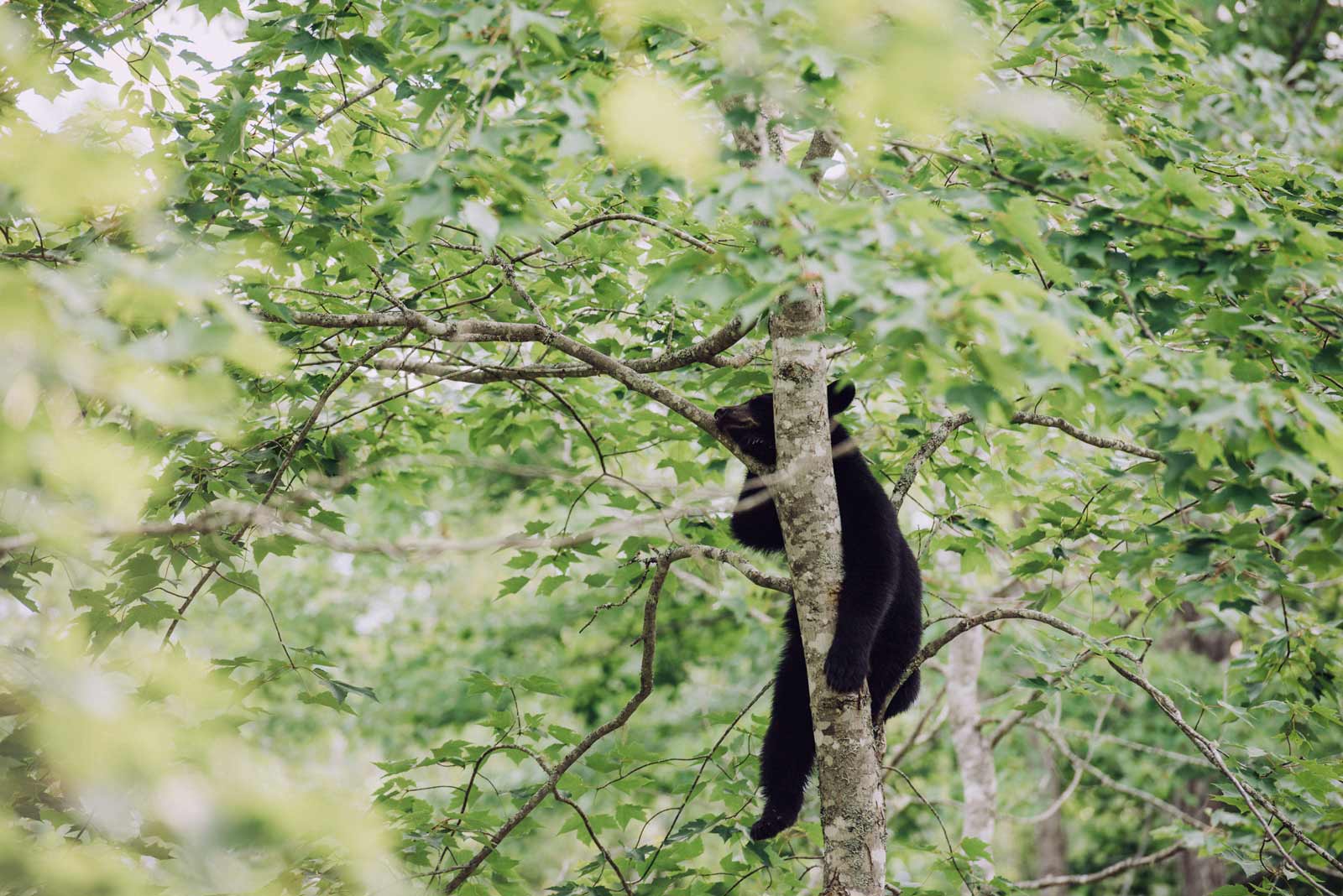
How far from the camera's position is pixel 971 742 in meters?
5.90

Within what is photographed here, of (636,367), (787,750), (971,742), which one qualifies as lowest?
(971,742)

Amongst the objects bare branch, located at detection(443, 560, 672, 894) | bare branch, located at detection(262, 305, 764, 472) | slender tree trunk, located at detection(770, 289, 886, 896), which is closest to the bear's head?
bare branch, located at detection(262, 305, 764, 472)

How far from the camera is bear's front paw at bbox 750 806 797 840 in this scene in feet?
11.9

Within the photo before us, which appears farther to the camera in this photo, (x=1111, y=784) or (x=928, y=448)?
(x=1111, y=784)

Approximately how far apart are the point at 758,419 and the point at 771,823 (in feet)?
5.11

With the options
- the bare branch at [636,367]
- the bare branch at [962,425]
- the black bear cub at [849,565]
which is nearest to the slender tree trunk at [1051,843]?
the black bear cub at [849,565]

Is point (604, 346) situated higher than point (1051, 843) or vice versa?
point (604, 346)

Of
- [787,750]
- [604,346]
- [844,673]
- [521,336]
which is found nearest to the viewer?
[844,673]

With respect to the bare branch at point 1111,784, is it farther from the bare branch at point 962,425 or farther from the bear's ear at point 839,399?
the bare branch at point 962,425

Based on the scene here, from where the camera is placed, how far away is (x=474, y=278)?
3.85 meters

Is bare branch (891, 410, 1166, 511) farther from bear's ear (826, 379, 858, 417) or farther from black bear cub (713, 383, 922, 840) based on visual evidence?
bear's ear (826, 379, 858, 417)

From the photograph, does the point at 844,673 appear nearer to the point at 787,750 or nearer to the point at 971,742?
the point at 787,750

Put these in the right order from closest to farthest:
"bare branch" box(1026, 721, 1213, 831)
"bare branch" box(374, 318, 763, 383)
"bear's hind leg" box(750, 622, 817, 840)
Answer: "bare branch" box(374, 318, 763, 383), "bear's hind leg" box(750, 622, 817, 840), "bare branch" box(1026, 721, 1213, 831)

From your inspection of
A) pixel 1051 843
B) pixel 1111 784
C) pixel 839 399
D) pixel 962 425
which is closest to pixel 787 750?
pixel 839 399
